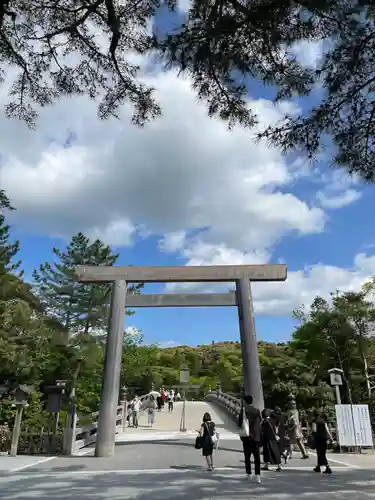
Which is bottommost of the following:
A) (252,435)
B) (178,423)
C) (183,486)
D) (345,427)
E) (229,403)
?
(183,486)

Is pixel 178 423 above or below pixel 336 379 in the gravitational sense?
below

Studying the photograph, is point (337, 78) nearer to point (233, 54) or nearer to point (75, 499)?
point (233, 54)

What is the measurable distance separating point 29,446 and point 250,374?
6.02 metres

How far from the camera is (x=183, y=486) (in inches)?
250

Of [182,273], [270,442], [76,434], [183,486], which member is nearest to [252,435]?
[270,442]

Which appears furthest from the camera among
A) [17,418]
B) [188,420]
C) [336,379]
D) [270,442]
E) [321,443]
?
[188,420]

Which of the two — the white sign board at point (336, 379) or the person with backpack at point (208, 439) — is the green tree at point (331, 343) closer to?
the white sign board at point (336, 379)

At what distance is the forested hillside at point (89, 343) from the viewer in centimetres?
1516

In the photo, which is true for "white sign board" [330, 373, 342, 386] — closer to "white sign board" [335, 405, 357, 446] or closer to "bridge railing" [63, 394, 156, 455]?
"white sign board" [335, 405, 357, 446]

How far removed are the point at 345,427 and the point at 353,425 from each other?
201 mm

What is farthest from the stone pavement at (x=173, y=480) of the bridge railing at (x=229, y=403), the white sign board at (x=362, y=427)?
the bridge railing at (x=229, y=403)

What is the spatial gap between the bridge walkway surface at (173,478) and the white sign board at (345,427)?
42 centimetres

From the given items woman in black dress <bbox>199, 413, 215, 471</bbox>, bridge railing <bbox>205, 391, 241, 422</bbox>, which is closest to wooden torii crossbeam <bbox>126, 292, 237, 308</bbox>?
woman in black dress <bbox>199, 413, 215, 471</bbox>

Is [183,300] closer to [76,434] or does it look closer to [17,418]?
[76,434]
